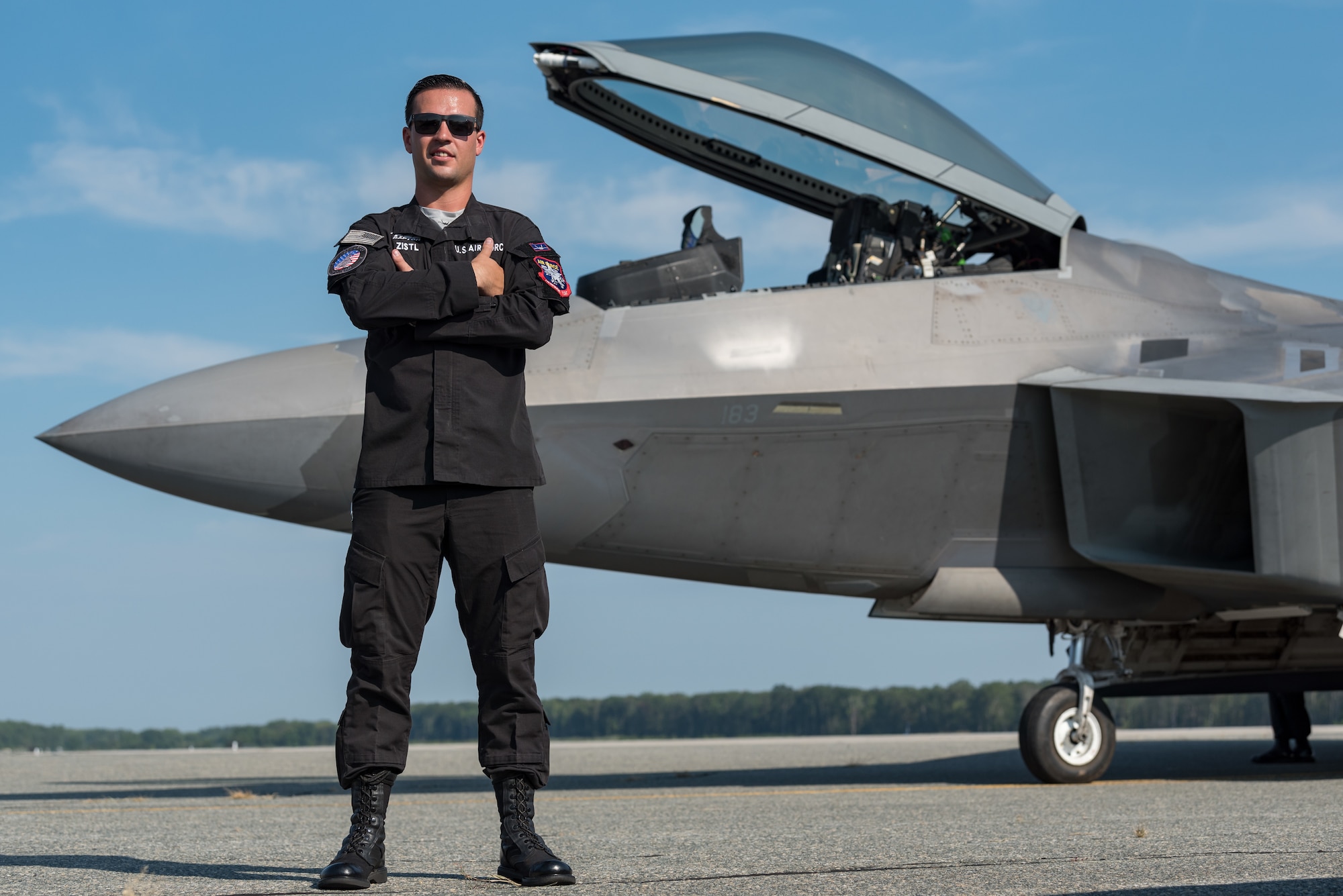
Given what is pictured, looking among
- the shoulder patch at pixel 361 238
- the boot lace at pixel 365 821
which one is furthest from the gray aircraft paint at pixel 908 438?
the boot lace at pixel 365 821

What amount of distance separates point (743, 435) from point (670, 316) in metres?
0.83

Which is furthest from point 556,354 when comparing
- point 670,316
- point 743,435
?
point 743,435

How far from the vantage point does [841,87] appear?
7.59 meters

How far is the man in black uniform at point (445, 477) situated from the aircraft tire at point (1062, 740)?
15.5ft

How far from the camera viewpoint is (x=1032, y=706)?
747 centimetres

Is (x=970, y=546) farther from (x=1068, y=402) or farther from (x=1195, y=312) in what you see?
(x=1195, y=312)

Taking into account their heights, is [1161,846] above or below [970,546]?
below

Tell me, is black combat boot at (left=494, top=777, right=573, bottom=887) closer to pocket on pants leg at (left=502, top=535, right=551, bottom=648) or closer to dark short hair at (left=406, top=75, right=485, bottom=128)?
pocket on pants leg at (left=502, top=535, right=551, bottom=648)

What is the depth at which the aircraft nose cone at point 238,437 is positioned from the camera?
21.8 ft

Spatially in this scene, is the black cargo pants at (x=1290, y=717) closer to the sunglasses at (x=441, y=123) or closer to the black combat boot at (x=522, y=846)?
the black combat boot at (x=522, y=846)

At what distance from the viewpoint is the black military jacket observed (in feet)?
11.0

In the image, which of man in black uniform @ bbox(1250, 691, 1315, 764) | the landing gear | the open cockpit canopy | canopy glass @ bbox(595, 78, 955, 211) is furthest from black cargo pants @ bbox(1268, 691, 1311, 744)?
canopy glass @ bbox(595, 78, 955, 211)

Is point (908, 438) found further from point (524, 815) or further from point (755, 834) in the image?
point (524, 815)

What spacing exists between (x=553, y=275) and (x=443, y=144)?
482mm
